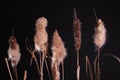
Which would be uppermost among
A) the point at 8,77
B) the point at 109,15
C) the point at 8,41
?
the point at 109,15

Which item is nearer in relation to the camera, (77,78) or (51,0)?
(77,78)

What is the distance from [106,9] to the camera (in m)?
1.40

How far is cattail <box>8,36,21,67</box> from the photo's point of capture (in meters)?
1.30

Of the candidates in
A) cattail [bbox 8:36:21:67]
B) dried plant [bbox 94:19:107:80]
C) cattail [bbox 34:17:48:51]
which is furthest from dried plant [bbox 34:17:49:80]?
dried plant [bbox 94:19:107:80]

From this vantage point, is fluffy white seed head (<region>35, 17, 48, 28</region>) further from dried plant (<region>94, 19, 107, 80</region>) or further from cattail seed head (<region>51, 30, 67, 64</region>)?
dried plant (<region>94, 19, 107, 80</region>)

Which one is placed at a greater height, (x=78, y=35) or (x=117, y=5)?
(x=117, y=5)

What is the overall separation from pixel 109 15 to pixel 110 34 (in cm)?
11

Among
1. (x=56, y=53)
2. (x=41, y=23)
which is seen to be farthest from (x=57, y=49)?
(x=41, y=23)

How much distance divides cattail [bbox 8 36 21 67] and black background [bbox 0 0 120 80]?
77 mm

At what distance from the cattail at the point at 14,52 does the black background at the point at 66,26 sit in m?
0.08

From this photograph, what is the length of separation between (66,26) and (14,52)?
1.06 feet

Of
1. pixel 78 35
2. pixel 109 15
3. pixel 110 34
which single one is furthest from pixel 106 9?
pixel 78 35

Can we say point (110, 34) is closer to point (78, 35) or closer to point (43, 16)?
point (78, 35)

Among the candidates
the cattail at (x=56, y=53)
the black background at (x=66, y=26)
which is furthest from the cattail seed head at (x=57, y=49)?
the black background at (x=66, y=26)
